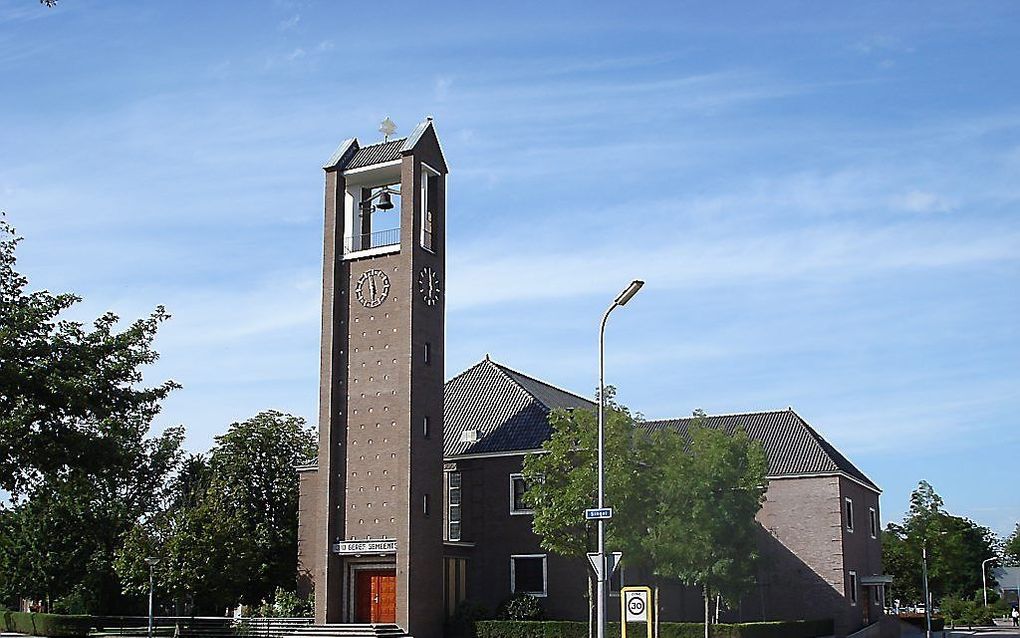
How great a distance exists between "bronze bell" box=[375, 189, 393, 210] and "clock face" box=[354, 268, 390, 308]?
246cm

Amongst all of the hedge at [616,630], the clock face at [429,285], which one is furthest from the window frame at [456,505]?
the clock face at [429,285]

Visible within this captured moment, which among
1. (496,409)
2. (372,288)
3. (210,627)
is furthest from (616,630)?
(210,627)

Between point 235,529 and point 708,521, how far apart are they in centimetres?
2105

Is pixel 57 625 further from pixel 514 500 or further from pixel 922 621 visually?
pixel 922 621

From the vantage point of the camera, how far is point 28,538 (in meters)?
62.7

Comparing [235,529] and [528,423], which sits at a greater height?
[528,423]

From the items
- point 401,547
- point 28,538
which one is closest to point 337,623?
point 401,547

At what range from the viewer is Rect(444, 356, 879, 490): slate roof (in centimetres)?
4681

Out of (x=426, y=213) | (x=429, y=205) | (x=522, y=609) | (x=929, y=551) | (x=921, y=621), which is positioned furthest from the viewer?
(x=929, y=551)

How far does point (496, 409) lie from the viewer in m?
48.8

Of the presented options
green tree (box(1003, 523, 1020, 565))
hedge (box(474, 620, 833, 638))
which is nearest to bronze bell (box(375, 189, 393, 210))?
hedge (box(474, 620, 833, 638))

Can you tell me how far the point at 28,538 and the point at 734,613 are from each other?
128 feet

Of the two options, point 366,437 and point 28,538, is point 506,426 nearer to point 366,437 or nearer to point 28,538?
point 366,437

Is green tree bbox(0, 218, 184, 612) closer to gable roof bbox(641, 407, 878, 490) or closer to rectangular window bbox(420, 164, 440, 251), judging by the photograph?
rectangular window bbox(420, 164, 440, 251)
